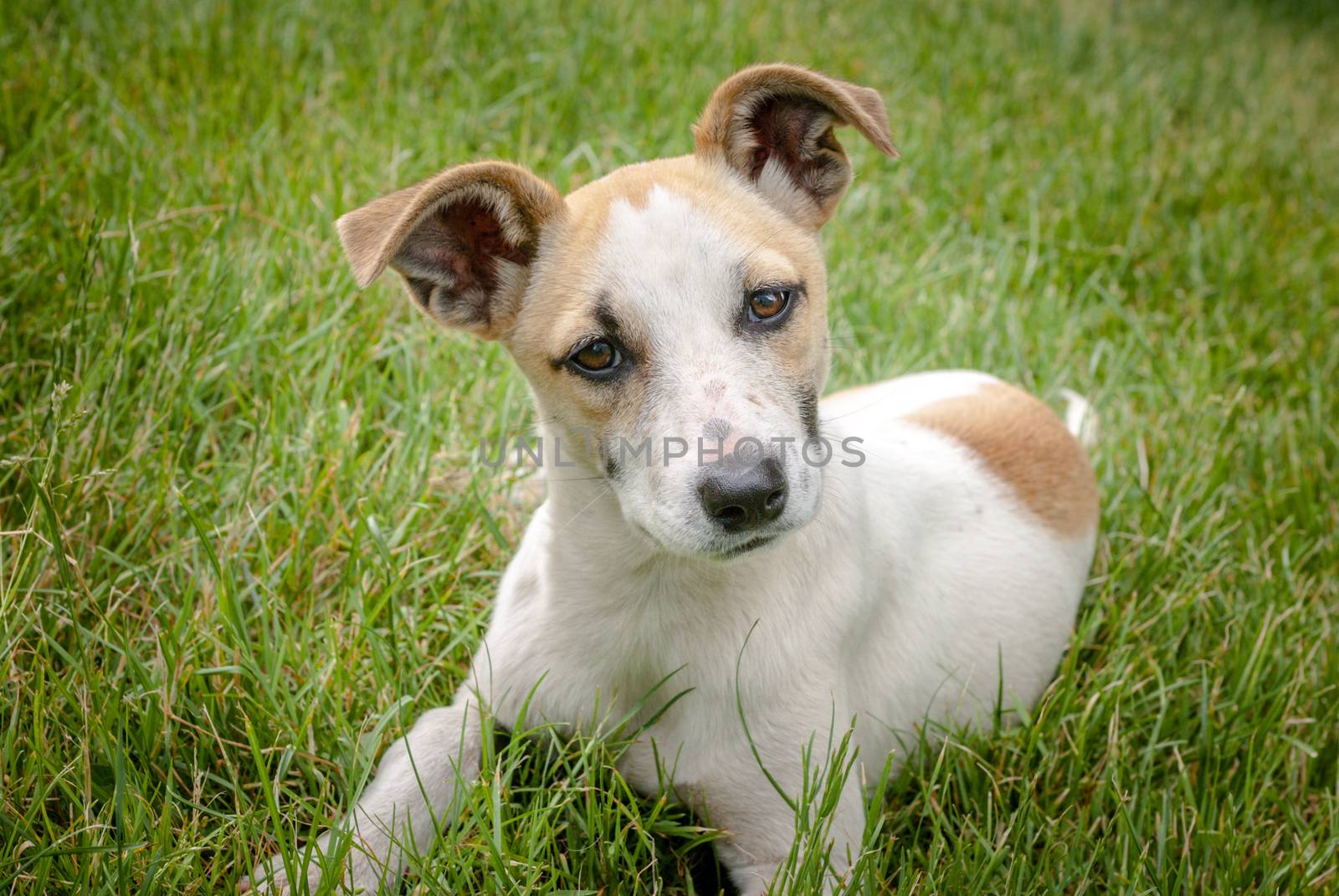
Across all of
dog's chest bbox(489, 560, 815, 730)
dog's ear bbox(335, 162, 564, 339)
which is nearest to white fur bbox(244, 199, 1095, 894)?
dog's chest bbox(489, 560, 815, 730)

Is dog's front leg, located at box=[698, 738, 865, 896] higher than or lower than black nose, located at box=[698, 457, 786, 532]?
lower

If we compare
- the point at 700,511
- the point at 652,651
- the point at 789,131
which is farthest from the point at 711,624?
the point at 789,131

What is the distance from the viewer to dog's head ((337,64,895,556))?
2502 mm

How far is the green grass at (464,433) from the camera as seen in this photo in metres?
2.82

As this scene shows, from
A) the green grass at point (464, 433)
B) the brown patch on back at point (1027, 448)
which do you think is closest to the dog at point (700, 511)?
the green grass at point (464, 433)

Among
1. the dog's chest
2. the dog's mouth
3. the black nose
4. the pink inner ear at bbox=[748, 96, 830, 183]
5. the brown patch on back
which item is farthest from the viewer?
the brown patch on back

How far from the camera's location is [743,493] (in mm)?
2400

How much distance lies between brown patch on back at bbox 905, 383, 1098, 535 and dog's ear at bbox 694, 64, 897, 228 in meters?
0.94

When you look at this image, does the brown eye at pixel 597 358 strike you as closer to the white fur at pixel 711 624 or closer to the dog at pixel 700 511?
the dog at pixel 700 511

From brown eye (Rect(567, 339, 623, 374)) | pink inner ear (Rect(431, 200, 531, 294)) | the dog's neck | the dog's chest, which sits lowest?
the dog's chest

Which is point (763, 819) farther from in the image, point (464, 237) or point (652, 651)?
point (464, 237)

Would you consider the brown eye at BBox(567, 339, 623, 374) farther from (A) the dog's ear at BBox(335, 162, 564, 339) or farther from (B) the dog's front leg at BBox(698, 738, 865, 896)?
(B) the dog's front leg at BBox(698, 738, 865, 896)

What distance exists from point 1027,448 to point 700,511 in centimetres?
164

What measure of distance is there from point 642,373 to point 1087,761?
1.82 m
